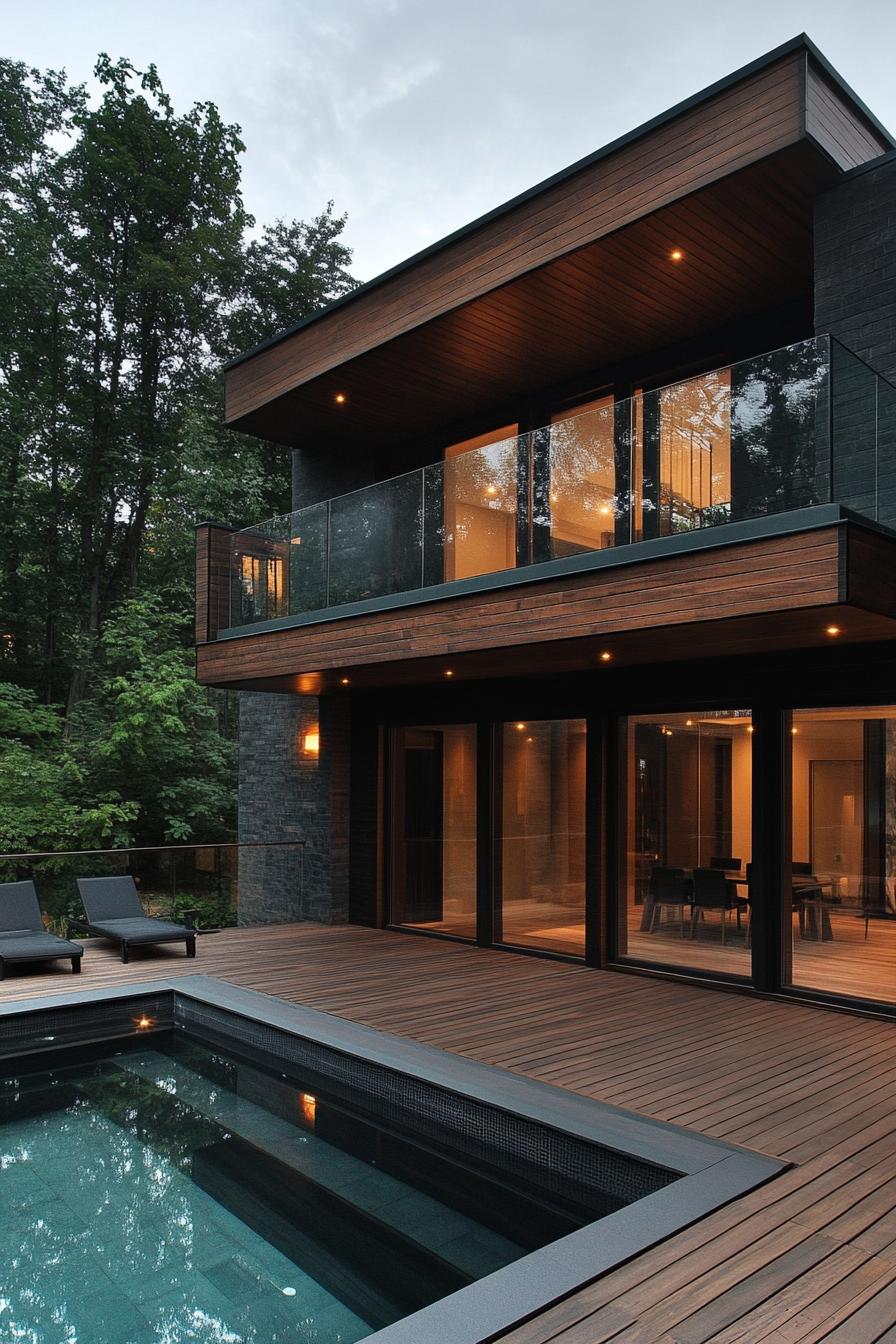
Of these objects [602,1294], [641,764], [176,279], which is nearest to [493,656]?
[641,764]

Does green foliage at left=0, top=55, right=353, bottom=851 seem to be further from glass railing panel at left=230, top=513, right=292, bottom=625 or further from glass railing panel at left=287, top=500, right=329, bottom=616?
glass railing panel at left=287, top=500, right=329, bottom=616

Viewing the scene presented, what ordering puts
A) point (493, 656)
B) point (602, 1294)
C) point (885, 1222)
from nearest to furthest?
point (602, 1294) → point (885, 1222) → point (493, 656)

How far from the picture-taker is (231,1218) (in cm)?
471

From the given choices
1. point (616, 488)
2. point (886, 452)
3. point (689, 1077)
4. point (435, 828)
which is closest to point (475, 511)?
→ point (616, 488)

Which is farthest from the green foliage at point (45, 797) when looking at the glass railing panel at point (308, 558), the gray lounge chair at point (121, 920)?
the glass railing panel at point (308, 558)

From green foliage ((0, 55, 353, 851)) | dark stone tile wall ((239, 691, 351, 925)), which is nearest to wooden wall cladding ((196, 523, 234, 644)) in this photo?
dark stone tile wall ((239, 691, 351, 925))

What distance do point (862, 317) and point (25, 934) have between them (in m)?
8.78

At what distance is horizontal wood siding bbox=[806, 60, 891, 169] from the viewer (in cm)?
618

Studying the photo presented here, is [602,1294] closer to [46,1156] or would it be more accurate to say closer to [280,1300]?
[280,1300]

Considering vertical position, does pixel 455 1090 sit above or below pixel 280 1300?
above

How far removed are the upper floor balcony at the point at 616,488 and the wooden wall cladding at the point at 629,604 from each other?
0.14 meters

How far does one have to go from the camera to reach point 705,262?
291 inches

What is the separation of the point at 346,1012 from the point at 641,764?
3.42 metres

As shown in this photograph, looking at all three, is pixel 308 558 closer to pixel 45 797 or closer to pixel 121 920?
pixel 121 920
